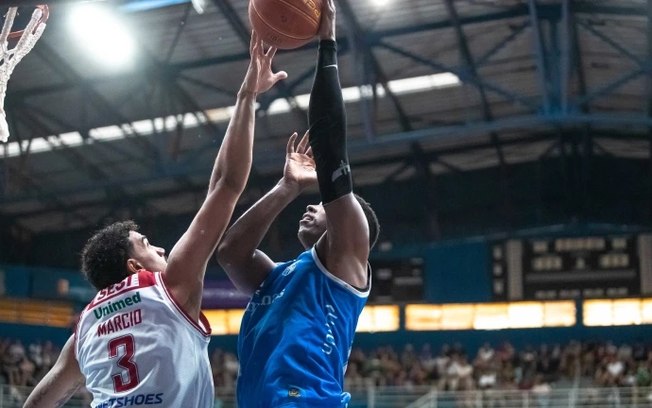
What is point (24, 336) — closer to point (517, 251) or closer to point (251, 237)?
point (517, 251)

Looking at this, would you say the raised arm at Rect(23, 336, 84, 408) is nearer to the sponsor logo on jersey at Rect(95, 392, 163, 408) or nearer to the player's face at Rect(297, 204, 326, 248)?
the sponsor logo on jersey at Rect(95, 392, 163, 408)

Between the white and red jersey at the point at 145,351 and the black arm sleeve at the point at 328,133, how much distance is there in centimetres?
71

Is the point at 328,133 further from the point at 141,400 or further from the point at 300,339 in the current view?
the point at 141,400

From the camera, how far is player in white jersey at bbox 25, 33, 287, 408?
3.56 metres

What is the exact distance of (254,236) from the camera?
13.9 feet

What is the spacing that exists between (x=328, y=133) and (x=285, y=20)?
614 millimetres

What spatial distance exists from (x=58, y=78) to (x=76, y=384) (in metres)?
15.1

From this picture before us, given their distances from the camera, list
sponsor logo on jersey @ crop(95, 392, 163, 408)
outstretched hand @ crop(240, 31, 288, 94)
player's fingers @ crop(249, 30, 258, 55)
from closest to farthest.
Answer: sponsor logo on jersey @ crop(95, 392, 163, 408), outstretched hand @ crop(240, 31, 288, 94), player's fingers @ crop(249, 30, 258, 55)

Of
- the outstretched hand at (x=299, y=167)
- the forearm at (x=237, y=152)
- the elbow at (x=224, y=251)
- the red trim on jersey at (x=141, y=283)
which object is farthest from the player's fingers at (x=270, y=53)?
the red trim on jersey at (x=141, y=283)

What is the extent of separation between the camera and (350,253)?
387 cm

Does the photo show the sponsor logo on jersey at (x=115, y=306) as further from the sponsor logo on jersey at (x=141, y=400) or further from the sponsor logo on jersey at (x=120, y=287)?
the sponsor logo on jersey at (x=141, y=400)

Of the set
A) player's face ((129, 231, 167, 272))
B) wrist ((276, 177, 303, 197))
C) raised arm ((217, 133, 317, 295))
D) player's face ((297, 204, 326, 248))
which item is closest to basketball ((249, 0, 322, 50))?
raised arm ((217, 133, 317, 295))

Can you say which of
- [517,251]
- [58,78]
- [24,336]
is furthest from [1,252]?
[517,251]

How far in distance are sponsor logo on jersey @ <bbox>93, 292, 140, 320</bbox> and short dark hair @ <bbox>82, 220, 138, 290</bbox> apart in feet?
0.49
